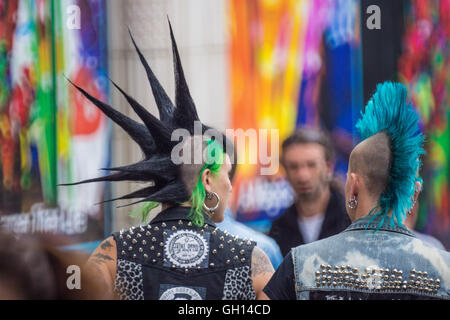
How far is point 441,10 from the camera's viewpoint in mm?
5020

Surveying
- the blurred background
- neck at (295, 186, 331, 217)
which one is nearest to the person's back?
neck at (295, 186, 331, 217)

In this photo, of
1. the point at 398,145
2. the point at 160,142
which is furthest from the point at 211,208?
the point at 398,145

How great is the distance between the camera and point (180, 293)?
8.32 feet

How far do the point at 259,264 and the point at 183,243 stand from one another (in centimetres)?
37

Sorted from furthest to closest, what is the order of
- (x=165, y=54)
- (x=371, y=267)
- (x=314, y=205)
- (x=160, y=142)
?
(x=165, y=54) < (x=314, y=205) < (x=160, y=142) < (x=371, y=267)

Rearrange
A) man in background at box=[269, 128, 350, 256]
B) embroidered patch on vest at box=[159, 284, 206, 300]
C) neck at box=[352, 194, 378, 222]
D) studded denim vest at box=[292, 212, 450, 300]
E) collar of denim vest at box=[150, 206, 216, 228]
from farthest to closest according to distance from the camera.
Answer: man in background at box=[269, 128, 350, 256]
collar of denim vest at box=[150, 206, 216, 228]
embroidered patch on vest at box=[159, 284, 206, 300]
neck at box=[352, 194, 378, 222]
studded denim vest at box=[292, 212, 450, 300]

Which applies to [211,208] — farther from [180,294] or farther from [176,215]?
[180,294]

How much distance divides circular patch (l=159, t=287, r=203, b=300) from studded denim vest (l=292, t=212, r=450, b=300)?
51cm

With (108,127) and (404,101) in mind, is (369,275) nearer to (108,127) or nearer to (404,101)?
(404,101)

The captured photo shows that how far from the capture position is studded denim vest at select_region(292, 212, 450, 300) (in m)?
2.20

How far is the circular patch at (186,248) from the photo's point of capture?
2.58 metres

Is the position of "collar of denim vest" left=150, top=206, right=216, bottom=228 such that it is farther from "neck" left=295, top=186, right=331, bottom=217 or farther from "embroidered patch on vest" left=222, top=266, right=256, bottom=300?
"neck" left=295, top=186, right=331, bottom=217

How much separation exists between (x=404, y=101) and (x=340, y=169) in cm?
231

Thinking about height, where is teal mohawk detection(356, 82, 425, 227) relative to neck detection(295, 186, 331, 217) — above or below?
above
